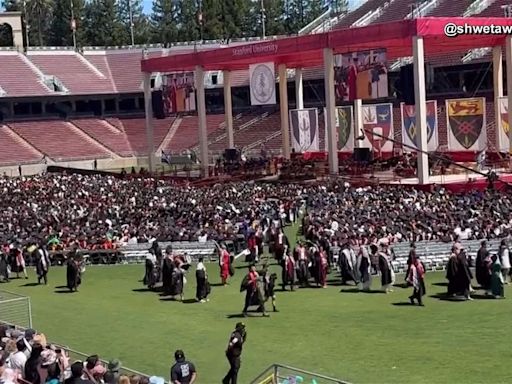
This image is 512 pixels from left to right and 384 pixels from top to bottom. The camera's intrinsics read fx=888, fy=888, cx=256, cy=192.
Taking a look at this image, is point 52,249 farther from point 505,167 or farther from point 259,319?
point 505,167

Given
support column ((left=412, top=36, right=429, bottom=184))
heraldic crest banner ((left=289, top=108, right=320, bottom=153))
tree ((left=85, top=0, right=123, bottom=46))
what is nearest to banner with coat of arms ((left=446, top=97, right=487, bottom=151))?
support column ((left=412, top=36, right=429, bottom=184))

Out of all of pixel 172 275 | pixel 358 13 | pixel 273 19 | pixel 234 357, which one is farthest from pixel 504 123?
pixel 273 19

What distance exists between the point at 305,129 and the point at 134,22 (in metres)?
75.1

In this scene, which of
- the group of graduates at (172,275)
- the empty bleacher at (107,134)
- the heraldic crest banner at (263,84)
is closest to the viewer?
the group of graduates at (172,275)

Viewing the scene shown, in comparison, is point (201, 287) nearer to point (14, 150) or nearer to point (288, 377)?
point (288, 377)

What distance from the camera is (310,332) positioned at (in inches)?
678

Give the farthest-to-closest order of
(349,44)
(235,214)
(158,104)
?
(158,104) → (349,44) → (235,214)

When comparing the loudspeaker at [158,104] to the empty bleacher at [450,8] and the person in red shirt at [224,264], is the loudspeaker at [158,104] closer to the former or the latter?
the empty bleacher at [450,8]

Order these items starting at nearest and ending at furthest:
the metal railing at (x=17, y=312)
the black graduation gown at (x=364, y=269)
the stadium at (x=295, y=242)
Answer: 1. the stadium at (x=295, y=242)
2. the metal railing at (x=17, y=312)
3. the black graduation gown at (x=364, y=269)

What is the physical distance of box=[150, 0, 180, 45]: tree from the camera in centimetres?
10488

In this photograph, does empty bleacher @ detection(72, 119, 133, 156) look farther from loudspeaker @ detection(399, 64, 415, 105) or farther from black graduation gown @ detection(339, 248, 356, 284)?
black graduation gown @ detection(339, 248, 356, 284)

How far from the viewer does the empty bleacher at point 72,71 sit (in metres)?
75.8

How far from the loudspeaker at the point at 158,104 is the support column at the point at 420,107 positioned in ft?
67.9

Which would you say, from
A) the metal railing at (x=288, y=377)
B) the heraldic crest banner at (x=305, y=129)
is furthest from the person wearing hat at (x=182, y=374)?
the heraldic crest banner at (x=305, y=129)
